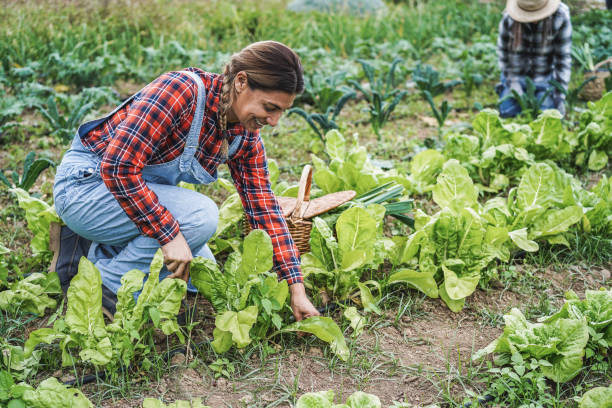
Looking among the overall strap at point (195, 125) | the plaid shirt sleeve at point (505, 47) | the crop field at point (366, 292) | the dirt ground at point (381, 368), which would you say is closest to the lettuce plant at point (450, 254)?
the crop field at point (366, 292)

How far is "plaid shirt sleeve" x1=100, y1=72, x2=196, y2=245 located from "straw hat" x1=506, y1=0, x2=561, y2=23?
3.74 metres

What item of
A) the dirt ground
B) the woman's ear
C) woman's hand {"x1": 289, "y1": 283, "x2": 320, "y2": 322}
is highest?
the woman's ear

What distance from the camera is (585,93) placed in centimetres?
555

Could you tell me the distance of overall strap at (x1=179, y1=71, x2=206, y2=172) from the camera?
224 centimetres

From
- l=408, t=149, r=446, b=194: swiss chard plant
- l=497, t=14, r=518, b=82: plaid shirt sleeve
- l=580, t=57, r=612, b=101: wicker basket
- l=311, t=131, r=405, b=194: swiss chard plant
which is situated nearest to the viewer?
l=311, t=131, r=405, b=194: swiss chard plant

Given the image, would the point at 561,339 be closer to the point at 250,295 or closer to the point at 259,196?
the point at 250,295

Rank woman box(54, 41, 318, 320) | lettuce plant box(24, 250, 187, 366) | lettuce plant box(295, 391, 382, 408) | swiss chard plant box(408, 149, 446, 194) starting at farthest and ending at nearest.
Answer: swiss chard plant box(408, 149, 446, 194), woman box(54, 41, 318, 320), lettuce plant box(24, 250, 187, 366), lettuce plant box(295, 391, 382, 408)

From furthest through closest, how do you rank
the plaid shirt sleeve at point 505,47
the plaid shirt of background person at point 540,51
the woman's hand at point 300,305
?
the plaid shirt sleeve at point 505,47
the plaid shirt of background person at point 540,51
the woman's hand at point 300,305

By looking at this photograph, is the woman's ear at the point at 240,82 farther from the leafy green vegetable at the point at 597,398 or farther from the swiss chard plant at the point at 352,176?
the leafy green vegetable at the point at 597,398

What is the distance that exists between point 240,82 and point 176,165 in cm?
51

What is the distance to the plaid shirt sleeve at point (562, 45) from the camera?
489 cm

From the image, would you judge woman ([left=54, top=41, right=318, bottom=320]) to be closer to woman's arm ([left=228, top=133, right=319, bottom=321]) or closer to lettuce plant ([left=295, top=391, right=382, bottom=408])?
woman's arm ([left=228, top=133, right=319, bottom=321])

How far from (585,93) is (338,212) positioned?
379 centimetres

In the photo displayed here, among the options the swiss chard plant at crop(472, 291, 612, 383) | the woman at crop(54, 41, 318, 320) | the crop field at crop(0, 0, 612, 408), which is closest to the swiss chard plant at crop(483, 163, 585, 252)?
the crop field at crop(0, 0, 612, 408)
